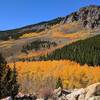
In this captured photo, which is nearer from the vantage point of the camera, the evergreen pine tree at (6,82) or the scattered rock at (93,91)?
the scattered rock at (93,91)

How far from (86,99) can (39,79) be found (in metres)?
127

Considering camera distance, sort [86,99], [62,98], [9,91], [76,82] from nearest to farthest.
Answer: [86,99] < [62,98] < [9,91] < [76,82]

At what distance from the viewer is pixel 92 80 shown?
7229 inches

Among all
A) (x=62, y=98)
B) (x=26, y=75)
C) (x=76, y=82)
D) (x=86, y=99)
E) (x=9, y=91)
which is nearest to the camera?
(x=86, y=99)

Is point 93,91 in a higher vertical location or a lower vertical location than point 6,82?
higher

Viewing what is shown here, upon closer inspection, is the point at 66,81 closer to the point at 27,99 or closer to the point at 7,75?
the point at 7,75

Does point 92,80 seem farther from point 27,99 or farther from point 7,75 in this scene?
Result: point 27,99

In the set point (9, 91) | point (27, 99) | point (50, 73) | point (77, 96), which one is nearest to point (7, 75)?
point (9, 91)

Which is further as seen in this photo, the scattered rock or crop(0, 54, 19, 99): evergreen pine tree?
crop(0, 54, 19, 99): evergreen pine tree

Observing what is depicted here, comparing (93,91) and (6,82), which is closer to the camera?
(93,91)

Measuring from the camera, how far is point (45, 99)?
65312mm

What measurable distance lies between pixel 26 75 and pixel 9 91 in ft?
348

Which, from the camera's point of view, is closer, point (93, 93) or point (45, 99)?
point (93, 93)

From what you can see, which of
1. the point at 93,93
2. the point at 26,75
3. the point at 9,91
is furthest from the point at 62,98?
the point at 26,75
